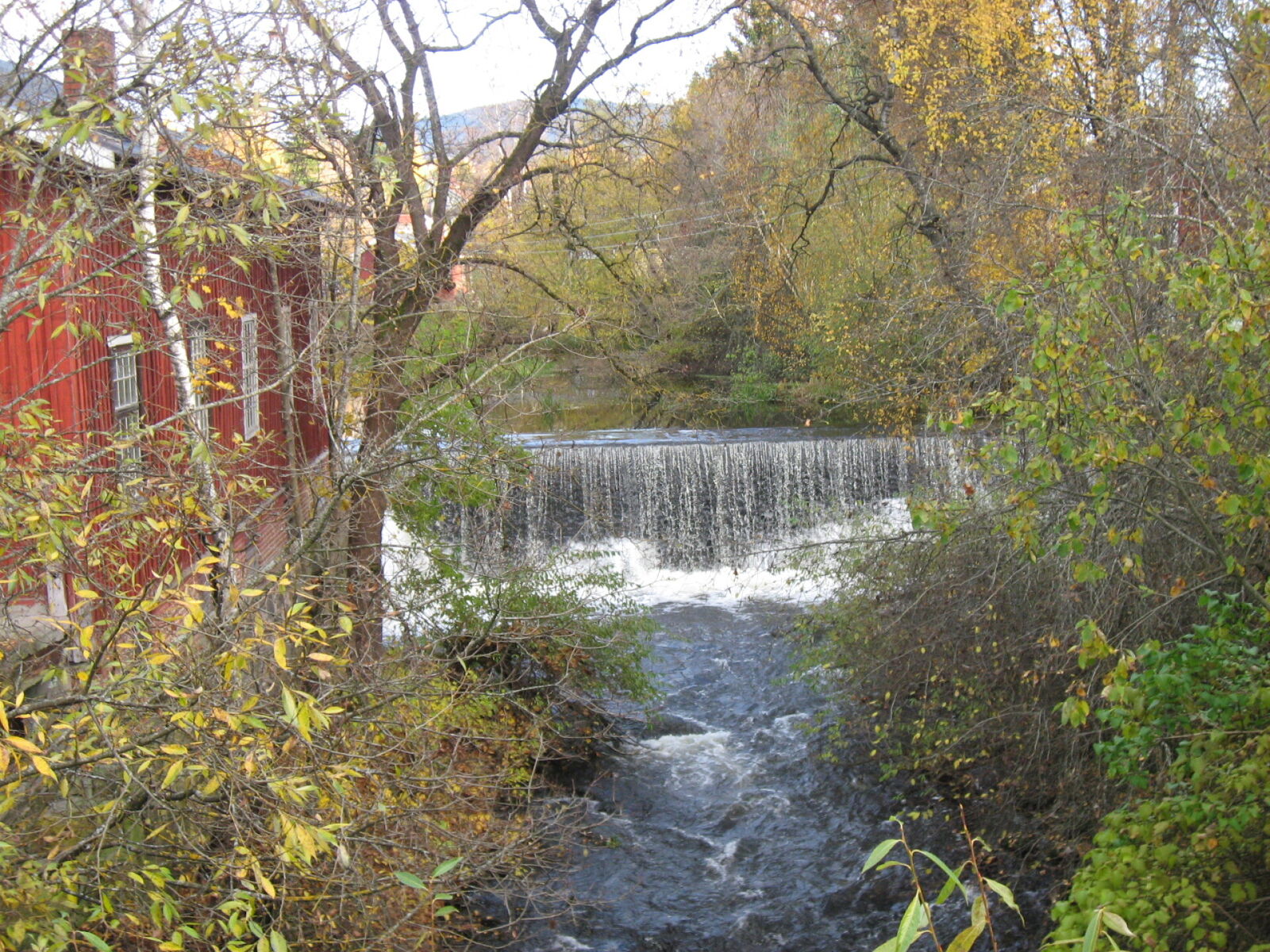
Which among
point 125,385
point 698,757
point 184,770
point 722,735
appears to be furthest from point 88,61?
point 722,735

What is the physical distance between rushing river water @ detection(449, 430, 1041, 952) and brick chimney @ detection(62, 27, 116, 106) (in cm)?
354

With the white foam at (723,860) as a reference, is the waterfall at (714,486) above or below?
above

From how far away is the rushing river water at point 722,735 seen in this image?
315 inches

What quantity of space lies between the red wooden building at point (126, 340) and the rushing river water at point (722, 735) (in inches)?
86.5

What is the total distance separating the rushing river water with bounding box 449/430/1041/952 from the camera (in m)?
8.01

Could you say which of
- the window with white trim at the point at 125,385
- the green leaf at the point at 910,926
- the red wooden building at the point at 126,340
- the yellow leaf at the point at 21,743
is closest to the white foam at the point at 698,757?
the red wooden building at the point at 126,340

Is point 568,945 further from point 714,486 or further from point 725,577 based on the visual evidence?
point 714,486

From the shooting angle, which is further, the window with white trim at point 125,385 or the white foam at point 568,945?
the window with white trim at point 125,385

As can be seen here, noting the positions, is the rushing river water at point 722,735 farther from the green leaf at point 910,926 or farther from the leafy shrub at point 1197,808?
the green leaf at point 910,926

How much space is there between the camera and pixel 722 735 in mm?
11164

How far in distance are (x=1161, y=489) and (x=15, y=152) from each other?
571 centimetres

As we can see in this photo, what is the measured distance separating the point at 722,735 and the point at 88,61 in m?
8.41

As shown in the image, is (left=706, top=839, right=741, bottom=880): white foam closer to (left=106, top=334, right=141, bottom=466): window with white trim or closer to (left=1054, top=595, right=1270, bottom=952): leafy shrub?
(left=1054, top=595, right=1270, bottom=952): leafy shrub

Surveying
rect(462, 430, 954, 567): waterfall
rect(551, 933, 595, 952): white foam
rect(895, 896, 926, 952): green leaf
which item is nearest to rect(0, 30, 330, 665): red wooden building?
rect(895, 896, 926, 952): green leaf
